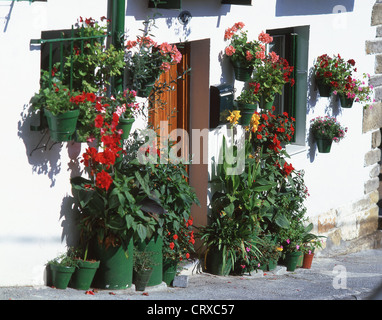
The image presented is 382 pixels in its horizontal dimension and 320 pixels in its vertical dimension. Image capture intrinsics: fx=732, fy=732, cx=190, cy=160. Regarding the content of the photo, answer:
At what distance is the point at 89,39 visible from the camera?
563 cm

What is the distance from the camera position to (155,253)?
6129mm

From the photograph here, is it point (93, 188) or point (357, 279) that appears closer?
point (93, 188)

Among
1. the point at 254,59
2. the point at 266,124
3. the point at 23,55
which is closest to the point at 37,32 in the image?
the point at 23,55

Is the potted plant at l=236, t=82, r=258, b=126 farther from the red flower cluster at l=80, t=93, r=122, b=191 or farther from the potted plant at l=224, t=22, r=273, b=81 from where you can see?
the red flower cluster at l=80, t=93, r=122, b=191

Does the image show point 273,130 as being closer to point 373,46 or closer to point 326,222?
point 326,222

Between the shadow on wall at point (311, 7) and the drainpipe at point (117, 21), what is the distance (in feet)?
8.99

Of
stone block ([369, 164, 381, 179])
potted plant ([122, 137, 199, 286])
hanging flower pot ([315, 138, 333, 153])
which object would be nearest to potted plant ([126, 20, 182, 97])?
potted plant ([122, 137, 199, 286])

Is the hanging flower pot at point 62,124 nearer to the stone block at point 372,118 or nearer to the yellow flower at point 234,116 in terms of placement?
the yellow flower at point 234,116

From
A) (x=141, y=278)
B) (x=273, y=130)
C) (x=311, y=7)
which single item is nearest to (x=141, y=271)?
(x=141, y=278)

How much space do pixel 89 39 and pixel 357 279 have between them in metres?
3.94

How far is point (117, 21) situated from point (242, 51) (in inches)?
70.7

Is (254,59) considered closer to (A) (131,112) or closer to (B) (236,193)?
(B) (236,193)

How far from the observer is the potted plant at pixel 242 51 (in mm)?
7270

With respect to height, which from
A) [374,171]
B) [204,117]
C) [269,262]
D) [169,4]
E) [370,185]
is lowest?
[269,262]
